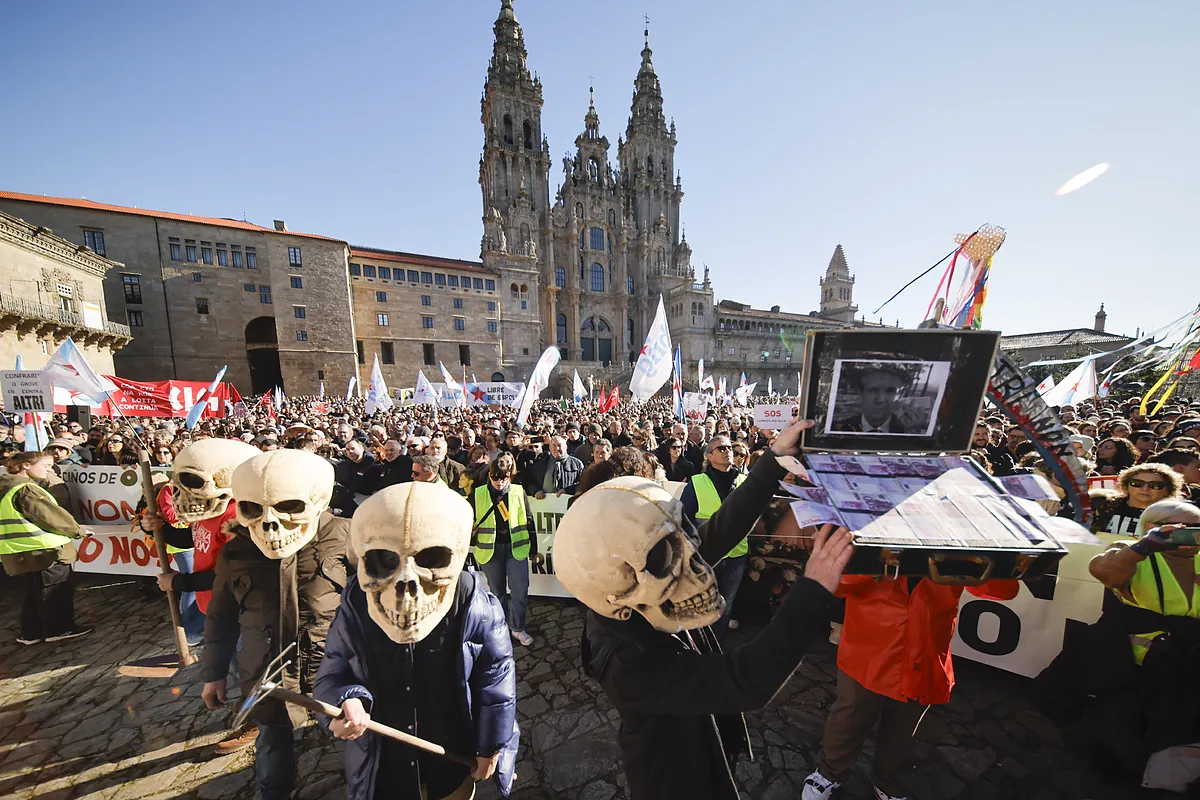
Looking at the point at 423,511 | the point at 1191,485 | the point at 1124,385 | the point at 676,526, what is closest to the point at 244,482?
the point at 423,511

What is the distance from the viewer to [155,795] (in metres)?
2.81

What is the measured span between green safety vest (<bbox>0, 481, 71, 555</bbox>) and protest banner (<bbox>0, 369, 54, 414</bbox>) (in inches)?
223

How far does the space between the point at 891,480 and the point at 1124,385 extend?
4124 centimetres

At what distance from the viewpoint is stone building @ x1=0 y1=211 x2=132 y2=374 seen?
19453 millimetres

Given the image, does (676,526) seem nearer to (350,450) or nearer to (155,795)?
(155,795)

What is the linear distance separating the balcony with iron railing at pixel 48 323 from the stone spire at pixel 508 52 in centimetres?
4587

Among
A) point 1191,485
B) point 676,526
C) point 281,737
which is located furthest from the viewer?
point 1191,485

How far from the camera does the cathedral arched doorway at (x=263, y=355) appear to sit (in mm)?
35812

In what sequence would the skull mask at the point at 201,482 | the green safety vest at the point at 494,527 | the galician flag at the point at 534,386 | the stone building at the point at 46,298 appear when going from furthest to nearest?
the stone building at the point at 46,298 < the galician flag at the point at 534,386 < the green safety vest at the point at 494,527 < the skull mask at the point at 201,482

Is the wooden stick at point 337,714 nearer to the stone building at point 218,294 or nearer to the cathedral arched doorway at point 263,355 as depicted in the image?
the stone building at point 218,294

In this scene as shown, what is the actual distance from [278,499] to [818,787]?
3677 mm

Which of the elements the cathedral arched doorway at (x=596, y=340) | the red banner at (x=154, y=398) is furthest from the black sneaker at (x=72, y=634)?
the cathedral arched doorway at (x=596, y=340)

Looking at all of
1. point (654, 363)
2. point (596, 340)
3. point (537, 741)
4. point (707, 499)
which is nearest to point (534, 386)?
point (654, 363)

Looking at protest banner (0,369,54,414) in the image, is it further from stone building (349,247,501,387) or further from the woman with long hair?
stone building (349,247,501,387)
